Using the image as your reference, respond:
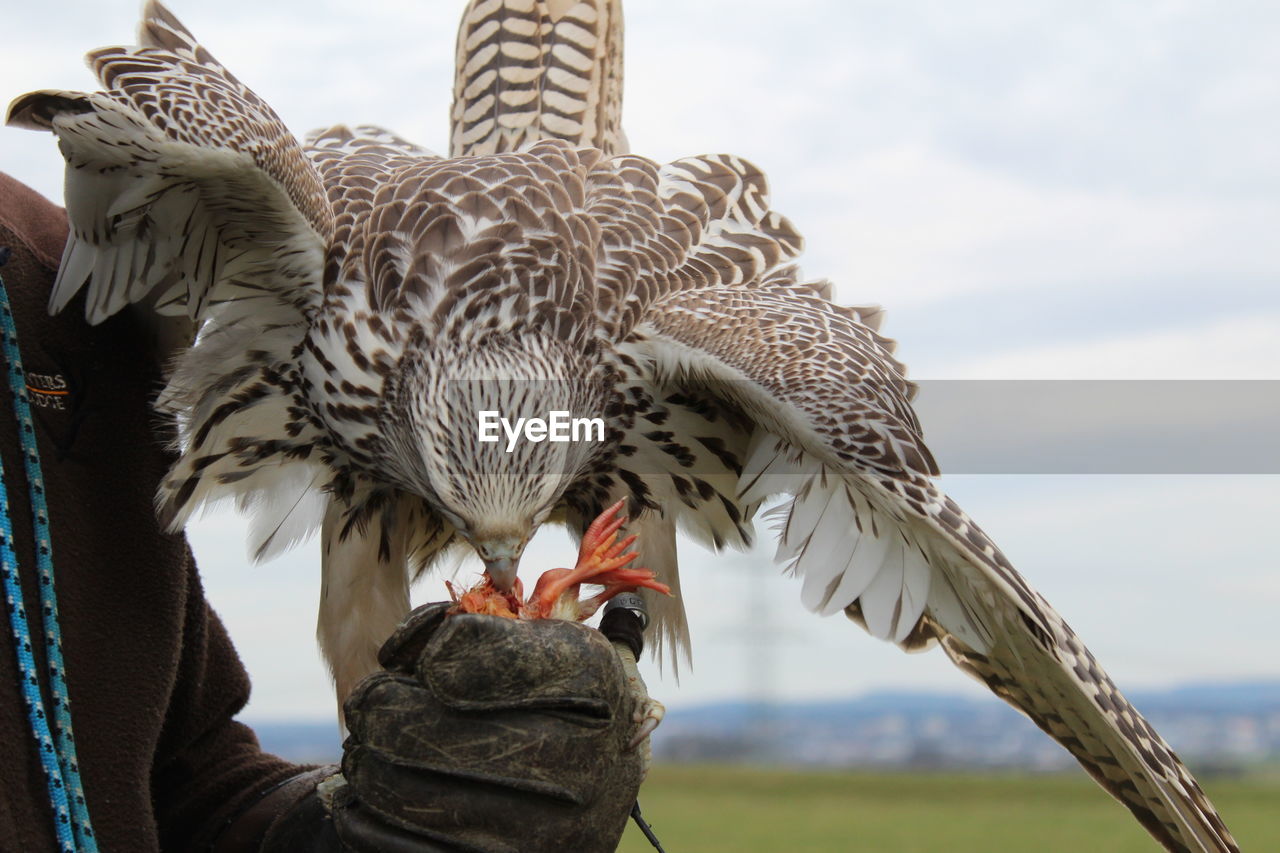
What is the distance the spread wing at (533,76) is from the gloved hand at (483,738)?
1934 mm

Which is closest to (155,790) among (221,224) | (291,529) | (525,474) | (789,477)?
(291,529)

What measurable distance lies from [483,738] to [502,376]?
810 mm

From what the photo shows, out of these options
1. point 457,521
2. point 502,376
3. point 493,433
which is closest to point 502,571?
point 457,521

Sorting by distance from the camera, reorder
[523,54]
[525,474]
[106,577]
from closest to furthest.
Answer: [106,577], [525,474], [523,54]

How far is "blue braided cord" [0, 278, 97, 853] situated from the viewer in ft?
5.76

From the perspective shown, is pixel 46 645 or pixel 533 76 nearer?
pixel 46 645

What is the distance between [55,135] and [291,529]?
105 centimetres

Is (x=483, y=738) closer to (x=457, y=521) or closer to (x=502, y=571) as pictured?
(x=502, y=571)

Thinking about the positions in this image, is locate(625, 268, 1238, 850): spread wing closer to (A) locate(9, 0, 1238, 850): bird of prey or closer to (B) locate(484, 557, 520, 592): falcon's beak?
(A) locate(9, 0, 1238, 850): bird of prey

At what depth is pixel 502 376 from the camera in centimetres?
240

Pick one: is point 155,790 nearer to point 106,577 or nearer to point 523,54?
point 106,577

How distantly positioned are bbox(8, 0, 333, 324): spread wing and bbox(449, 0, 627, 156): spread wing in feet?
3.02

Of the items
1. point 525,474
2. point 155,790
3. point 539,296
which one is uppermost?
point 539,296

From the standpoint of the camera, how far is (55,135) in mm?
2207
